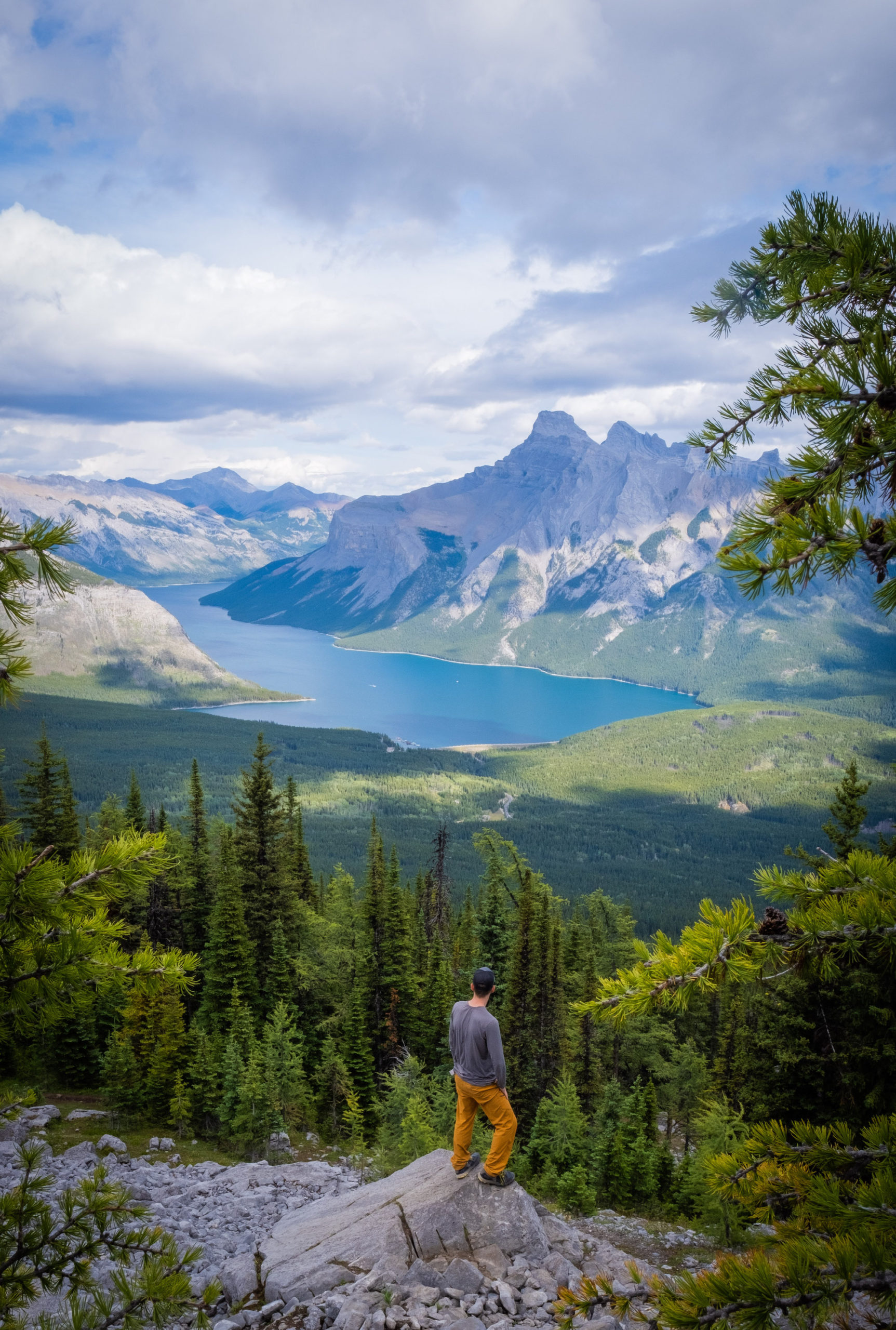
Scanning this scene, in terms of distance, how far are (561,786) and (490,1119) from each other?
14983cm

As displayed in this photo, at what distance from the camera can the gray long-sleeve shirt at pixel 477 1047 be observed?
7977 millimetres

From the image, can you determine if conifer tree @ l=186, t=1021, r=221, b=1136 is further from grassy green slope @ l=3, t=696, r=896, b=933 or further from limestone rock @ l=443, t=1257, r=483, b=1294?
grassy green slope @ l=3, t=696, r=896, b=933

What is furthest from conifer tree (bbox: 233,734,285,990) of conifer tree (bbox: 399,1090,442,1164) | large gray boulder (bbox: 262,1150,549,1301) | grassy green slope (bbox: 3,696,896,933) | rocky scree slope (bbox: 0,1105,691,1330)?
grassy green slope (bbox: 3,696,896,933)

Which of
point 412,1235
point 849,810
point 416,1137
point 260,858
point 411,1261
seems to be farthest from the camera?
point 260,858

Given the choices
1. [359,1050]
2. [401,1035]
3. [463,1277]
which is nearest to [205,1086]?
[359,1050]

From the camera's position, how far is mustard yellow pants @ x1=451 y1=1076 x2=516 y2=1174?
8188 mm

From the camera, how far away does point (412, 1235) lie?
844cm

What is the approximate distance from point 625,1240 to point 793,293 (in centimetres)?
1549

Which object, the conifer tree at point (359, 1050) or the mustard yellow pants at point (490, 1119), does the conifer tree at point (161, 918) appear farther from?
the mustard yellow pants at point (490, 1119)

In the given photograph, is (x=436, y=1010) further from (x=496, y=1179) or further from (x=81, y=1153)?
(x=496, y=1179)

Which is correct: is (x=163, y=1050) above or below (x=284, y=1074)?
above

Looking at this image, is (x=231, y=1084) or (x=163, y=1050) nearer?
(x=231, y=1084)

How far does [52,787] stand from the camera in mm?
25781

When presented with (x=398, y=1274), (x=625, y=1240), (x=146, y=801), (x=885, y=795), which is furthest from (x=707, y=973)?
(x=885, y=795)
